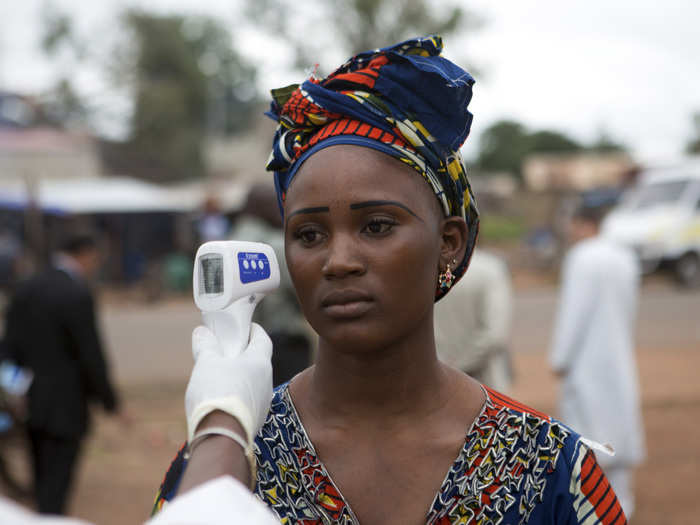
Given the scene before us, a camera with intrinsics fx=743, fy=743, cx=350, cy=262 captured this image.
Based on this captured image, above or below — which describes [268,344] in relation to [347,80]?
below

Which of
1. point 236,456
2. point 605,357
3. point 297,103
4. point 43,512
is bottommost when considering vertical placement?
point 43,512

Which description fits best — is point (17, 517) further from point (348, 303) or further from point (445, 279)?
point (445, 279)

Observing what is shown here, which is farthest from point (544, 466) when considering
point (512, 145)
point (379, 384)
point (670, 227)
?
point (512, 145)

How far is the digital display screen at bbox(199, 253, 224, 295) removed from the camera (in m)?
1.38

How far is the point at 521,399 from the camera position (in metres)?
7.31

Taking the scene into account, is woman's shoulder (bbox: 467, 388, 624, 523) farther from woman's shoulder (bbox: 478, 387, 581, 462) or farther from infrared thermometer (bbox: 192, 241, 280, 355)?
infrared thermometer (bbox: 192, 241, 280, 355)

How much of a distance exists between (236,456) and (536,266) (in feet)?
63.1

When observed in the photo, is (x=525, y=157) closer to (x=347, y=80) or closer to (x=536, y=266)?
(x=536, y=266)

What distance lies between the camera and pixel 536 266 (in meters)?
19.7

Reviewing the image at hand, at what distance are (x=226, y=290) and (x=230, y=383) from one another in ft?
0.69

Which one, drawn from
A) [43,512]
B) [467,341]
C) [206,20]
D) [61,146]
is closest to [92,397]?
[43,512]

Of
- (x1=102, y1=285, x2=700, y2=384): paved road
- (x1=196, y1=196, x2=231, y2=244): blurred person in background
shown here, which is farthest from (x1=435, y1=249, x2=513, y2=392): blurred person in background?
(x1=196, y1=196, x2=231, y2=244): blurred person in background

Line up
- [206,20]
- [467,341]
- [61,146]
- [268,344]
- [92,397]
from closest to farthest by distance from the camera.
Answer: [268,344]
[467,341]
[92,397]
[61,146]
[206,20]

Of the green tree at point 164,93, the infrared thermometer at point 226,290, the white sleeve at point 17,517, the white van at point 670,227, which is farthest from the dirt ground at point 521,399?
the green tree at point 164,93
